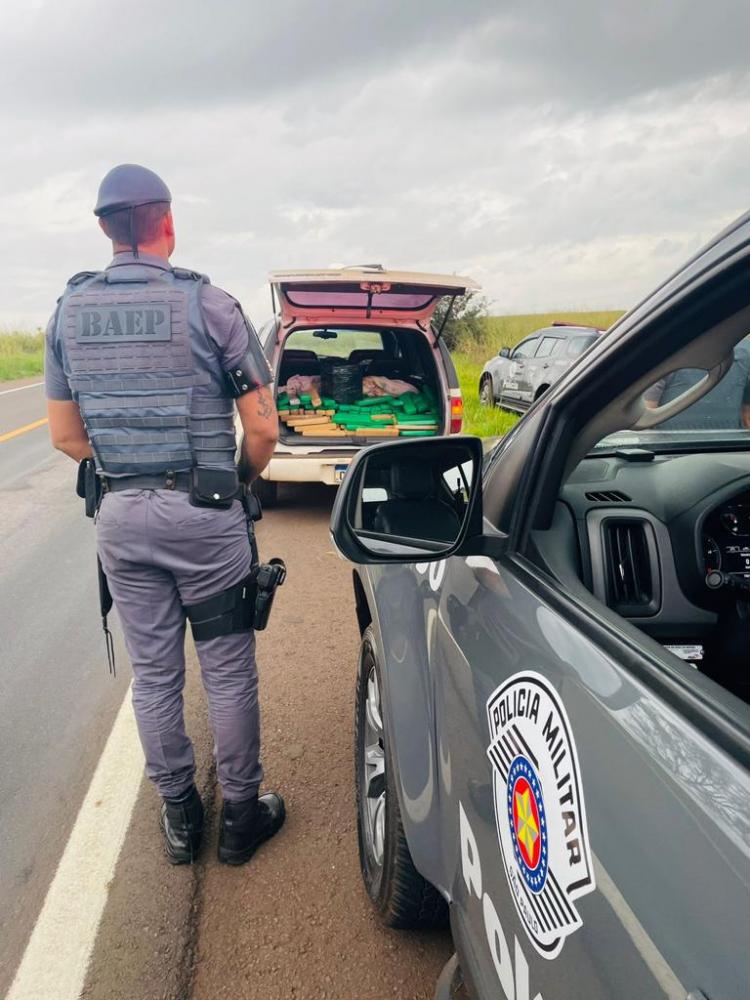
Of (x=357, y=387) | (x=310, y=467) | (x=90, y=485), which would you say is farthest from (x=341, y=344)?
(x=90, y=485)

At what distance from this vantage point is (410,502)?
1619mm

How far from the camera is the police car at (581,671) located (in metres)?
0.82

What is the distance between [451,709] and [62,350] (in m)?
1.59

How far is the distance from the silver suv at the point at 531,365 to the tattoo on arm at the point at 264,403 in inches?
336

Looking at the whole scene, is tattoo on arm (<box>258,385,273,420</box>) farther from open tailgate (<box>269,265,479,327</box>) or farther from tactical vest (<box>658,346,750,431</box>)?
open tailgate (<box>269,265,479,327</box>)

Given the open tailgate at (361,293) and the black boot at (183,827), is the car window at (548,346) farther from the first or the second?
the black boot at (183,827)

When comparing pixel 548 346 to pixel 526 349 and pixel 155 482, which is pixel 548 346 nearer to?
pixel 526 349

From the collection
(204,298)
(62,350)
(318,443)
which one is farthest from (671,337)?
(318,443)

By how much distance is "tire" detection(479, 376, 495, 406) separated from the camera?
15.1 metres

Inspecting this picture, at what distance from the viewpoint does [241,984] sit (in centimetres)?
197

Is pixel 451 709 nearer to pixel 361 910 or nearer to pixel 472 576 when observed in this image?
pixel 472 576

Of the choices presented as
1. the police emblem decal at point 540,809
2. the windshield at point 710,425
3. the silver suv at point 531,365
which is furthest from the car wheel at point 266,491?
the police emblem decal at point 540,809

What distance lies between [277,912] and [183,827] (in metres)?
0.43

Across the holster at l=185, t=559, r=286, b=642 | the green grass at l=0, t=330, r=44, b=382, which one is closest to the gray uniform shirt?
the holster at l=185, t=559, r=286, b=642
